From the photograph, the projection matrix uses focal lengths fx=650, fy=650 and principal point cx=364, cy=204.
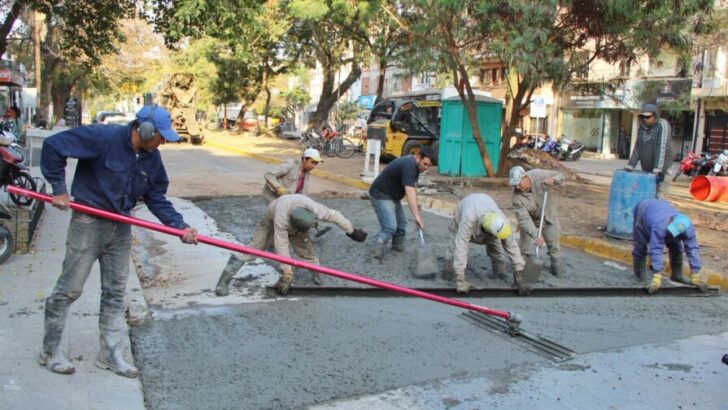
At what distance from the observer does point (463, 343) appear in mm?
4914

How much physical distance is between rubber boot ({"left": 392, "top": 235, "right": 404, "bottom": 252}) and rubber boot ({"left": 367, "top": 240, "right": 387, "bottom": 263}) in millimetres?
264

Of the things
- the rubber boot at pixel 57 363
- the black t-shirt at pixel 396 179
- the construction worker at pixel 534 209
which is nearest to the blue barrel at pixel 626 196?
the construction worker at pixel 534 209

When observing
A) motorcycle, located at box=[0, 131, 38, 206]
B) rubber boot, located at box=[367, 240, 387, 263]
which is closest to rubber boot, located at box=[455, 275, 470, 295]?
rubber boot, located at box=[367, 240, 387, 263]

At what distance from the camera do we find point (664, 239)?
21.8ft

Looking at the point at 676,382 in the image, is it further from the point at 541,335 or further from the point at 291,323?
the point at 291,323

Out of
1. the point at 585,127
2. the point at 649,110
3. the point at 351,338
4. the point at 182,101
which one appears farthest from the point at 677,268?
the point at 585,127

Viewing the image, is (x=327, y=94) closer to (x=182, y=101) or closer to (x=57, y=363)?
(x=182, y=101)

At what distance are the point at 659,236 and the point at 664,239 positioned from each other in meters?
0.13

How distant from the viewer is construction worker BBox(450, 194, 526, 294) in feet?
20.2

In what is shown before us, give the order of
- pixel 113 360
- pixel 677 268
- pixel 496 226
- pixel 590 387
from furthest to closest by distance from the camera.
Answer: pixel 677 268
pixel 496 226
pixel 590 387
pixel 113 360

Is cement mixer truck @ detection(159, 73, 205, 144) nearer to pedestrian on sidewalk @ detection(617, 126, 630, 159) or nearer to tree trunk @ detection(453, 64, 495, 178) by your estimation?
tree trunk @ detection(453, 64, 495, 178)

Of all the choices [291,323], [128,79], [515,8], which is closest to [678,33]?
[515,8]

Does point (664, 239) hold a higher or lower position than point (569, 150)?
lower

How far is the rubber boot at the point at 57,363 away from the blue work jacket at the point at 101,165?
0.91 meters
